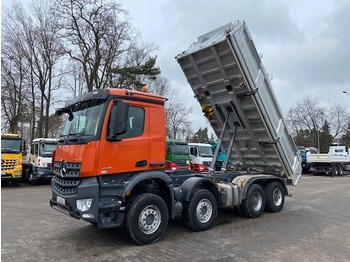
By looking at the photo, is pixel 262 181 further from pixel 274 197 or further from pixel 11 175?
pixel 11 175

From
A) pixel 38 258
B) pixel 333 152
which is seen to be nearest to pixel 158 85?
pixel 333 152

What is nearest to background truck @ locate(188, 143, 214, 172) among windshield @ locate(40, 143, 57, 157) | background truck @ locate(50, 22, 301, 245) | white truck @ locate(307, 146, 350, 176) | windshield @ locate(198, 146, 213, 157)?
windshield @ locate(198, 146, 213, 157)

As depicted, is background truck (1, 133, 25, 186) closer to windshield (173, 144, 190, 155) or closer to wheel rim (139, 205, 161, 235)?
windshield (173, 144, 190, 155)

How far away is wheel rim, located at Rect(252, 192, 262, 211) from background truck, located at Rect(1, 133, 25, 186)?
1205 centimetres

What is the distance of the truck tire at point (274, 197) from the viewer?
8.71m

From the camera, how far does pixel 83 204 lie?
5.26 meters

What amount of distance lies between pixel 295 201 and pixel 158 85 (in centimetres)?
2882

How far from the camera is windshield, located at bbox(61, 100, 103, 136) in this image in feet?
18.2

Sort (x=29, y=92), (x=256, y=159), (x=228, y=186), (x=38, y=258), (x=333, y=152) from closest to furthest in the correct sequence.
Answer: (x=38, y=258), (x=228, y=186), (x=256, y=159), (x=333, y=152), (x=29, y=92)

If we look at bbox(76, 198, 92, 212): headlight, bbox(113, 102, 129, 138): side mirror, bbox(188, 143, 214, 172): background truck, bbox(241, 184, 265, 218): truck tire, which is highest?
bbox(113, 102, 129, 138): side mirror

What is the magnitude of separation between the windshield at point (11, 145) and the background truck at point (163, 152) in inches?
420

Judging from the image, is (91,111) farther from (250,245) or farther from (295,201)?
(295,201)

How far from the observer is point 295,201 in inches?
429

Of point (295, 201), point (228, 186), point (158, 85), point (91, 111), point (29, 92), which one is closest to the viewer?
point (91, 111)
